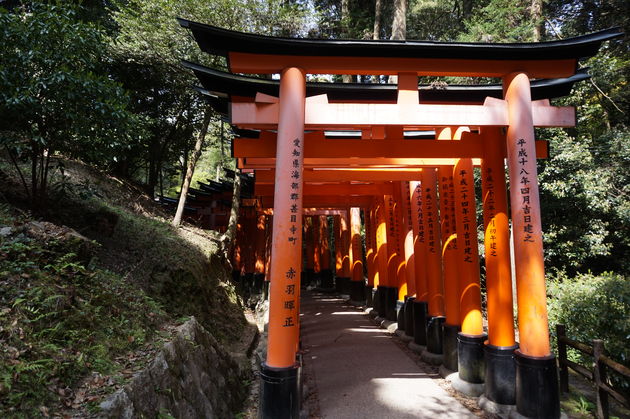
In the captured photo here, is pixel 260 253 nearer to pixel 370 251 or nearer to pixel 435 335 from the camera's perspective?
pixel 370 251

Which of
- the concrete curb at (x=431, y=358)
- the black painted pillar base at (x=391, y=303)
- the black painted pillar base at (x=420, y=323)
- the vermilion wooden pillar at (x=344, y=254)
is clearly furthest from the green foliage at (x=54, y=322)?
the vermilion wooden pillar at (x=344, y=254)

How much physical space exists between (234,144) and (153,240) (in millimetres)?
4451

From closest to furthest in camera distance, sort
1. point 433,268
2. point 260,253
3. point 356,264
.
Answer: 1. point 433,268
2. point 356,264
3. point 260,253

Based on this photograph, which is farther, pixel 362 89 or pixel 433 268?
pixel 433 268

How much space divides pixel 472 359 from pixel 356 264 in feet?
37.1

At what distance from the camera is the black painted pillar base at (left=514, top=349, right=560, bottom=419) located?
478 centimetres

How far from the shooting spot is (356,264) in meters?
17.5

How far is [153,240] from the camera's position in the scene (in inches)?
367

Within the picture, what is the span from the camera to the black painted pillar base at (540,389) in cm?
478

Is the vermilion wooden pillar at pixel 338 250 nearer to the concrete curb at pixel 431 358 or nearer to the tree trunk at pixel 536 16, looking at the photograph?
the tree trunk at pixel 536 16

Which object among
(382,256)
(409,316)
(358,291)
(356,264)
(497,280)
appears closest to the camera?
(497,280)

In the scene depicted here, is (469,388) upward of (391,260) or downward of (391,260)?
downward

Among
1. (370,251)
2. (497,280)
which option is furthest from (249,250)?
(497,280)

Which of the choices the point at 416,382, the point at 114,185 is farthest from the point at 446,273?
the point at 114,185
